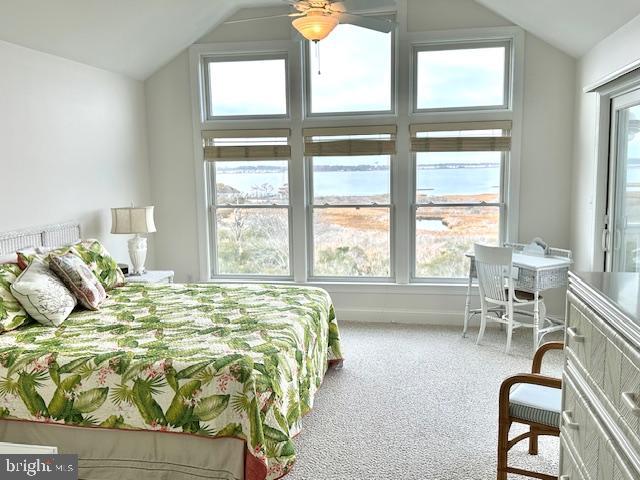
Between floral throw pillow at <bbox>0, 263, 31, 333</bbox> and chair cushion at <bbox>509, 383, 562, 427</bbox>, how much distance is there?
264 centimetres

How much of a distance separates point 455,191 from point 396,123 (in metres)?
0.87

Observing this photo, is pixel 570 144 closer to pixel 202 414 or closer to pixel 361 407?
pixel 361 407

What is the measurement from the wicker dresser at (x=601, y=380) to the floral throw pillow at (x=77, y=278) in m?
2.80

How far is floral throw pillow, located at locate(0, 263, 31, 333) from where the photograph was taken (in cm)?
306

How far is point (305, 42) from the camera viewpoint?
5379 millimetres

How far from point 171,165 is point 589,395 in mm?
4781

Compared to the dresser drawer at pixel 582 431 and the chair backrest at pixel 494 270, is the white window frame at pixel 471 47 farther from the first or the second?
the dresser drawer at pixel 582 431

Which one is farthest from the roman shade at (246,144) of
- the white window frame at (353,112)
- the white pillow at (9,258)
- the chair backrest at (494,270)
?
the white pillow at (9,258)

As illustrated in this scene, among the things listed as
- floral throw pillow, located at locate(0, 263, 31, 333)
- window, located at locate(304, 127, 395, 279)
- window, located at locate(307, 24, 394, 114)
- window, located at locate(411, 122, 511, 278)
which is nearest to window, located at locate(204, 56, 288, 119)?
window, located at locate(307, 24, 394, 114)

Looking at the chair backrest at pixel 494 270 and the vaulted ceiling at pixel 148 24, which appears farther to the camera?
the chair backrest at pixel 494 270

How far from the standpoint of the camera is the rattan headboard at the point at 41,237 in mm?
3758

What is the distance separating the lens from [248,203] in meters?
5.79

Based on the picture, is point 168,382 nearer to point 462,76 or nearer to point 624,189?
point 624,189

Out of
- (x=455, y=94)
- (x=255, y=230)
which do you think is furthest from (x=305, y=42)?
(x=255, y=230)
